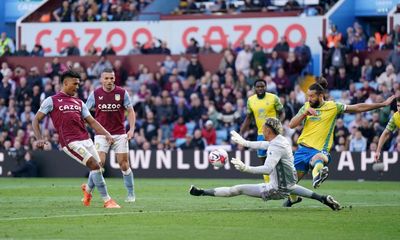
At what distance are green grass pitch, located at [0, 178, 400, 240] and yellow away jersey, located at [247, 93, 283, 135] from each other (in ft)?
7.19

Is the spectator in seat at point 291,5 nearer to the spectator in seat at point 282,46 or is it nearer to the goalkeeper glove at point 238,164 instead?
the spectator in seat at point 282,46

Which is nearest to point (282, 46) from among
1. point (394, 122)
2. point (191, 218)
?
point (394, 122)

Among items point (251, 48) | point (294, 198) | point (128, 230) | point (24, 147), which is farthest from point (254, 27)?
point (128, 230)

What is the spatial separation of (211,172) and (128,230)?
18832 millimetres

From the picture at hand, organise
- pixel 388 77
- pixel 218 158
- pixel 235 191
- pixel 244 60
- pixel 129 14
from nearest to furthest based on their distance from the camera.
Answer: pixel 218 158 < pixel 235 191 < pixel 388 77 < pixel 244 60 < pixel 129 14

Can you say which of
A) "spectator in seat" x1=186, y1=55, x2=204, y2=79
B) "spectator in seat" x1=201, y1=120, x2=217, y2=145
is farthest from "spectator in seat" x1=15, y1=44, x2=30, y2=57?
"spectator in seat" x1=201, y1=120, x2=217, y2=145

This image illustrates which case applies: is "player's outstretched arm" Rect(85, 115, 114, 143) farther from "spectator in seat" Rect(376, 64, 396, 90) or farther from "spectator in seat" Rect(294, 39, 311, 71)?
"spectator in seat" Rect(294, 39, 311, 71)

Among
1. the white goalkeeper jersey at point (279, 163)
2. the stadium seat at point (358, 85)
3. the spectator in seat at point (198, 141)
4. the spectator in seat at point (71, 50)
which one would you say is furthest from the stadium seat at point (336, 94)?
the white goalkeeper jersey at point (279, 163)

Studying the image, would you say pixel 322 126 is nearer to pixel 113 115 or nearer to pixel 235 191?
pixel 235 191

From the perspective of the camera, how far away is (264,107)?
24375 mm

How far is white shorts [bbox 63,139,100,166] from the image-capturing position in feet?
63.9

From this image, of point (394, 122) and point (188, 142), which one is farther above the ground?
point (394, 122)

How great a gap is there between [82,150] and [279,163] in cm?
347

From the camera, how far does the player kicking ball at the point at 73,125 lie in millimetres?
19562
